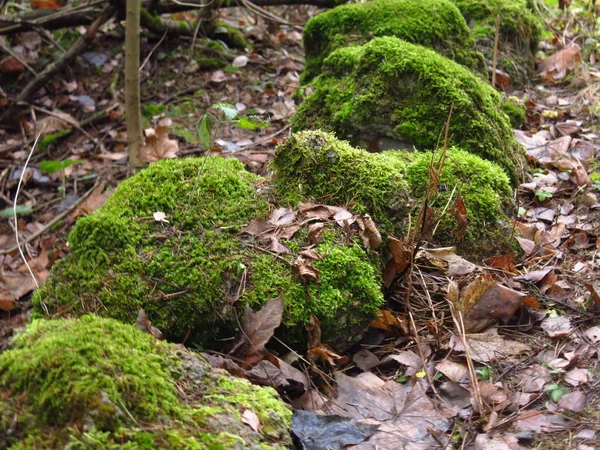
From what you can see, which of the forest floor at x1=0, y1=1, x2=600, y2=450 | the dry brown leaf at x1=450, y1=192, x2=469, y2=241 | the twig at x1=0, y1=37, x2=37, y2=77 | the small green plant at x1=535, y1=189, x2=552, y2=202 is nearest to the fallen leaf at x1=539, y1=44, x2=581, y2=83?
the forest floor at x1=0, y1=1, x2=600, y2=450

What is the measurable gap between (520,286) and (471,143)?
43.4 inches

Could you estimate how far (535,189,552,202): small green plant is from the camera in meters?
3.84

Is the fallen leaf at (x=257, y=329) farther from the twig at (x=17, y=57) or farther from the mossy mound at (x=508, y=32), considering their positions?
the twig at (x=17, y=57)

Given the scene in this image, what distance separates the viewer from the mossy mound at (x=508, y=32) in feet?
18.4

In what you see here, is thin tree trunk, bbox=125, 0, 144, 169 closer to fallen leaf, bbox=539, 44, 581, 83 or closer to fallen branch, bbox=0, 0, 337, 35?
fallen branch, bbox=0, 0, 337, 35

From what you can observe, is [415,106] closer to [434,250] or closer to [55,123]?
[434,250]

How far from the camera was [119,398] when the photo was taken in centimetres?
182

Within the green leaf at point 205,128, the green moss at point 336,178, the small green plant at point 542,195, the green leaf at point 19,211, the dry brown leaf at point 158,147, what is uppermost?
the green leaf at point 205,128

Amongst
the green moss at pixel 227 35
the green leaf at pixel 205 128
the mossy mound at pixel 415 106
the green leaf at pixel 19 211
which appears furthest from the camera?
the green moss at pixel 227 35

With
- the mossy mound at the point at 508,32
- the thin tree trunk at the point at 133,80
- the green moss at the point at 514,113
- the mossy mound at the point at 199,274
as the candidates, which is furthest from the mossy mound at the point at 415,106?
the mossy mound at the point at 508,32

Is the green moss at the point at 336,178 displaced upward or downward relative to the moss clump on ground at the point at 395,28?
downward

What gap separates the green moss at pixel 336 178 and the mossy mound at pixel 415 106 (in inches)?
32.1

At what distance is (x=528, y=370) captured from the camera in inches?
98.4

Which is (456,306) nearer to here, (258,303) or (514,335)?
(514,335)
